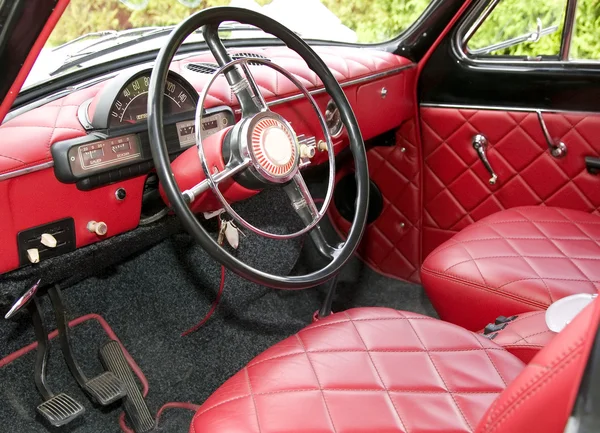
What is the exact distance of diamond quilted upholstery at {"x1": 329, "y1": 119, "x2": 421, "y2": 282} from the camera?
2.52 m

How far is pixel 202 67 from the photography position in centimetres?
182

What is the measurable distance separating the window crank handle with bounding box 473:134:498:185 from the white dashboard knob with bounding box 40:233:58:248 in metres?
1.54

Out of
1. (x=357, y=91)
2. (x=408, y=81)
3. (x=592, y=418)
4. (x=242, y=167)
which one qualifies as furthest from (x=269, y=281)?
(x=408, y=81)

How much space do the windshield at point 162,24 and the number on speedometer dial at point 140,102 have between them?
19 centimetres

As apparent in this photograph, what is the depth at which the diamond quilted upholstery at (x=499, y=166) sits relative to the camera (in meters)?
2.18

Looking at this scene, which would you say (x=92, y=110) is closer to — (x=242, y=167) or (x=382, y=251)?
(x=242, y=167)

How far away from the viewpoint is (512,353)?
1495 millimetres

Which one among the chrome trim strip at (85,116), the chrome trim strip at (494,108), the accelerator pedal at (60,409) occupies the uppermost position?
the chrome trim strip at (85,116)

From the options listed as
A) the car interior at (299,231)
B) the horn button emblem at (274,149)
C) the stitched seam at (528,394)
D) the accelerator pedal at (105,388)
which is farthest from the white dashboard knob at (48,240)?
the stitched seam at (528,394)

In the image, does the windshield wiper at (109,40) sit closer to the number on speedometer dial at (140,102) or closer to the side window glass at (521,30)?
the number on speedometer dial at (140,102)

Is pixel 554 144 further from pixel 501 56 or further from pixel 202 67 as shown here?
pixel 202 67

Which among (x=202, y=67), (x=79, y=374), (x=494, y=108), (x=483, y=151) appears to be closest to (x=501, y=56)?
(x=494, y=108)

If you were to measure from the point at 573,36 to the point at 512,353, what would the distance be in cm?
122

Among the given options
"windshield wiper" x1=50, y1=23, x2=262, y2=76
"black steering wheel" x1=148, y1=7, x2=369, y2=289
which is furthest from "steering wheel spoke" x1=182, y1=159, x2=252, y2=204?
"windshield wiper" x1=50, y1=23, x2=262, y2=76
